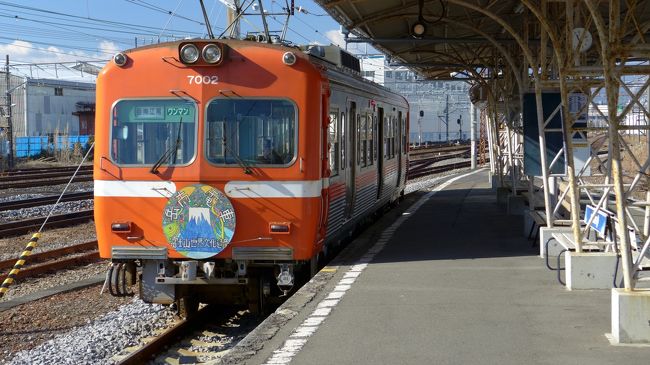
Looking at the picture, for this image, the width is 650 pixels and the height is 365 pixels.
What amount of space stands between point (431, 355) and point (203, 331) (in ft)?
13.9

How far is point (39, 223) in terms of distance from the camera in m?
18.9

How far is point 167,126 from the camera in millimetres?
8844

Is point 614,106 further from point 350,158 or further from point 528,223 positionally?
point 528,223

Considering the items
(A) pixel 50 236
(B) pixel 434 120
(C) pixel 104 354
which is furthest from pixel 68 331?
(B) pixel 434 120

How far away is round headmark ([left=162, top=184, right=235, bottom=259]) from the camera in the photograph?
8.67 meters

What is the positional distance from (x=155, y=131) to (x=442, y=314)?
3.71m

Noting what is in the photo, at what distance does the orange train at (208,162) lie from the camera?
8695 millimetres

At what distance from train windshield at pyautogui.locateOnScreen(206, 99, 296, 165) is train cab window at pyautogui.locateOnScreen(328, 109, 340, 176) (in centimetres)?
95

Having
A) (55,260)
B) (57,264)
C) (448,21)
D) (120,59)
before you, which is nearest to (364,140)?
(448,21)

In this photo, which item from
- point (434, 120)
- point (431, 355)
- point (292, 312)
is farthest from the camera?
point (434, 120)

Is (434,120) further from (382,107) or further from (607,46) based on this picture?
(607,46)

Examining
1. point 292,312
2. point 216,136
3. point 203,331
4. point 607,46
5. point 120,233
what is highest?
point 607,46

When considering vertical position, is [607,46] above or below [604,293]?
above

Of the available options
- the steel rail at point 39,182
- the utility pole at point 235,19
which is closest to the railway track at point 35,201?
the steel rail at point 39,182
